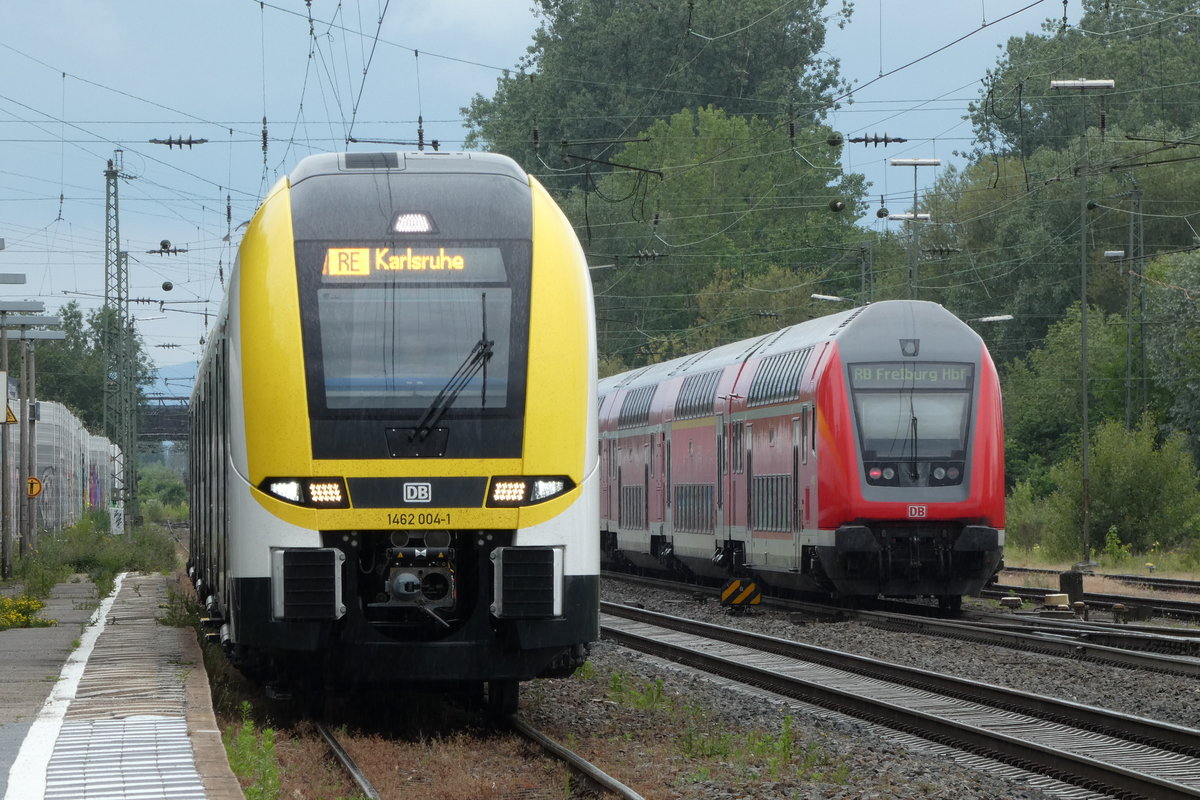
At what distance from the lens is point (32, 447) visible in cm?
3812

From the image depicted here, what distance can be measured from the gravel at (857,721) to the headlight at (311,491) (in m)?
2.10

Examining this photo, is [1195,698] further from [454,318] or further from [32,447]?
[32,447]

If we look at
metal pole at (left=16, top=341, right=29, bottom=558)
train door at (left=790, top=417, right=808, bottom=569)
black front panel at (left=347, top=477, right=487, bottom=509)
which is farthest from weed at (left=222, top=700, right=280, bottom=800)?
metal pole at (left=16, top=341, right=29, bottom=558)

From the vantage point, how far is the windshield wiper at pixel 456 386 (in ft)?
35.4

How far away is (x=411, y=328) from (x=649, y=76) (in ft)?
235

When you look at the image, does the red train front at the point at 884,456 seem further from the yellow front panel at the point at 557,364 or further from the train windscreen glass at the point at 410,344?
the train windscreen glass at the point at 410,344

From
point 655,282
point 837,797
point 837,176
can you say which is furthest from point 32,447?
point 837,176

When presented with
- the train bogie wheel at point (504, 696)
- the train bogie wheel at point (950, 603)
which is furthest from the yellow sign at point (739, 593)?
the train bogie wheel at point (504, 696)

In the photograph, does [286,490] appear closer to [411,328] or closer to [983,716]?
[411,328]

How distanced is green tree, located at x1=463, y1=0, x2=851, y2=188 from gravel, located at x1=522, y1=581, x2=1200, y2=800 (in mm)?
62476

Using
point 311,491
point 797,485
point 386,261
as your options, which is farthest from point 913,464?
point 311,491

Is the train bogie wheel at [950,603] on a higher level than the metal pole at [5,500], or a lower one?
lower

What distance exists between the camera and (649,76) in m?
81.3

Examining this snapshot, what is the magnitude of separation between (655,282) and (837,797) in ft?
226
